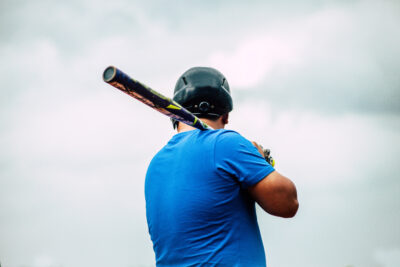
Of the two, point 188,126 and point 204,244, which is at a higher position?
point 188,126

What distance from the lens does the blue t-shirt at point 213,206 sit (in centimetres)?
459

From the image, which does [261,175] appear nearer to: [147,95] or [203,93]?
[147,95]

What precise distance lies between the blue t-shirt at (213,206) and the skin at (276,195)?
0.22ft

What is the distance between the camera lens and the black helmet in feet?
18.8

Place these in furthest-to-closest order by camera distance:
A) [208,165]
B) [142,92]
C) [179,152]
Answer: [179,152] → [208,165] → [142,92]

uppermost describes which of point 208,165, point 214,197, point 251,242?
point 208,165

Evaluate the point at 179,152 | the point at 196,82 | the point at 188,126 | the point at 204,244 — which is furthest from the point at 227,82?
the point at 204,244

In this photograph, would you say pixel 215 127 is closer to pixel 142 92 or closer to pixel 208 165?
pixel 208 165

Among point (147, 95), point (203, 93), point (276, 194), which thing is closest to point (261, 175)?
point (276, 194)

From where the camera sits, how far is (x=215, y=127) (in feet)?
18.8

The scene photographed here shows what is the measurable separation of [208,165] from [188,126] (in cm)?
87

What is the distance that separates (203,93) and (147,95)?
4.31ft

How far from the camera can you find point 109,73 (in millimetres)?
4039

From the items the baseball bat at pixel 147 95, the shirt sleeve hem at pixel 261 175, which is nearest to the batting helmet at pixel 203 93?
the baseball bat at pixel 147 95
